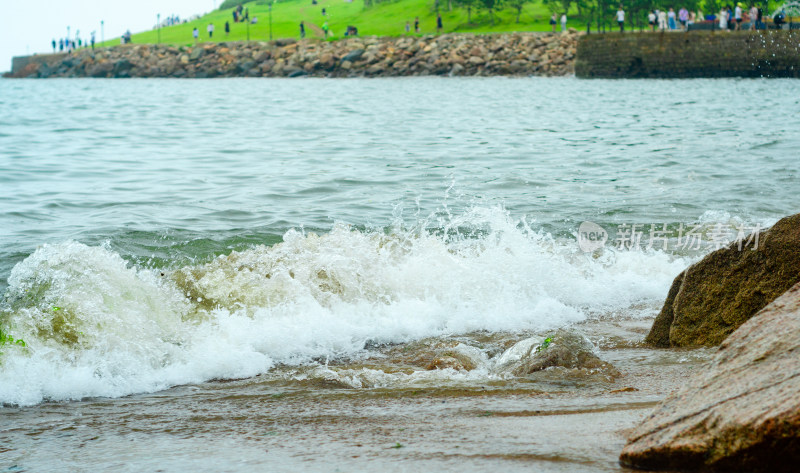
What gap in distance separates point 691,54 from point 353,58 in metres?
25.6

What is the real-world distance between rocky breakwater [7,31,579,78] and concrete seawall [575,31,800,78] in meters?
6.64

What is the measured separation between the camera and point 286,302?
19.9 ft

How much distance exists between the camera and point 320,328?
5582 mm

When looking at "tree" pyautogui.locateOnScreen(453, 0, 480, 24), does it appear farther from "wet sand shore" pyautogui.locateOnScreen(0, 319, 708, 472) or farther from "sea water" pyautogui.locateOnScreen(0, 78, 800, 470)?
"wet sand shore" pyautogui.locateOnScreen(0, 319, 708, 472)

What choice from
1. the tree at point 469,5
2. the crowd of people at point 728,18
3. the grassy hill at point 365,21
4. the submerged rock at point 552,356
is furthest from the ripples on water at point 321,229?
the tree at point 469,5

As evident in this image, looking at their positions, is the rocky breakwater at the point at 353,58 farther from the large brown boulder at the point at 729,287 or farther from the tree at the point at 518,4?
the large brown boulder at the point at 729,287

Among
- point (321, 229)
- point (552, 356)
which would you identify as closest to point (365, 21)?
point (321, 229)

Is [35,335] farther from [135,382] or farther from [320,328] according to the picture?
[320,328]

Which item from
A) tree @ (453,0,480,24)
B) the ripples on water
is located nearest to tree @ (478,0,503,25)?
tree @ (453,0,480,24)

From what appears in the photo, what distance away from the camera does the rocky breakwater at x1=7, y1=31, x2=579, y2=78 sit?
55.8 meters

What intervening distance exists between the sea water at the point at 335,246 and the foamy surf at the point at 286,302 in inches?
0.8

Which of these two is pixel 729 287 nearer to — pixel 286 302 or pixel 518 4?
pixel 286 302

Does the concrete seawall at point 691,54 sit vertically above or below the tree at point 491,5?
below

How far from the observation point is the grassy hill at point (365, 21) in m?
72.9
